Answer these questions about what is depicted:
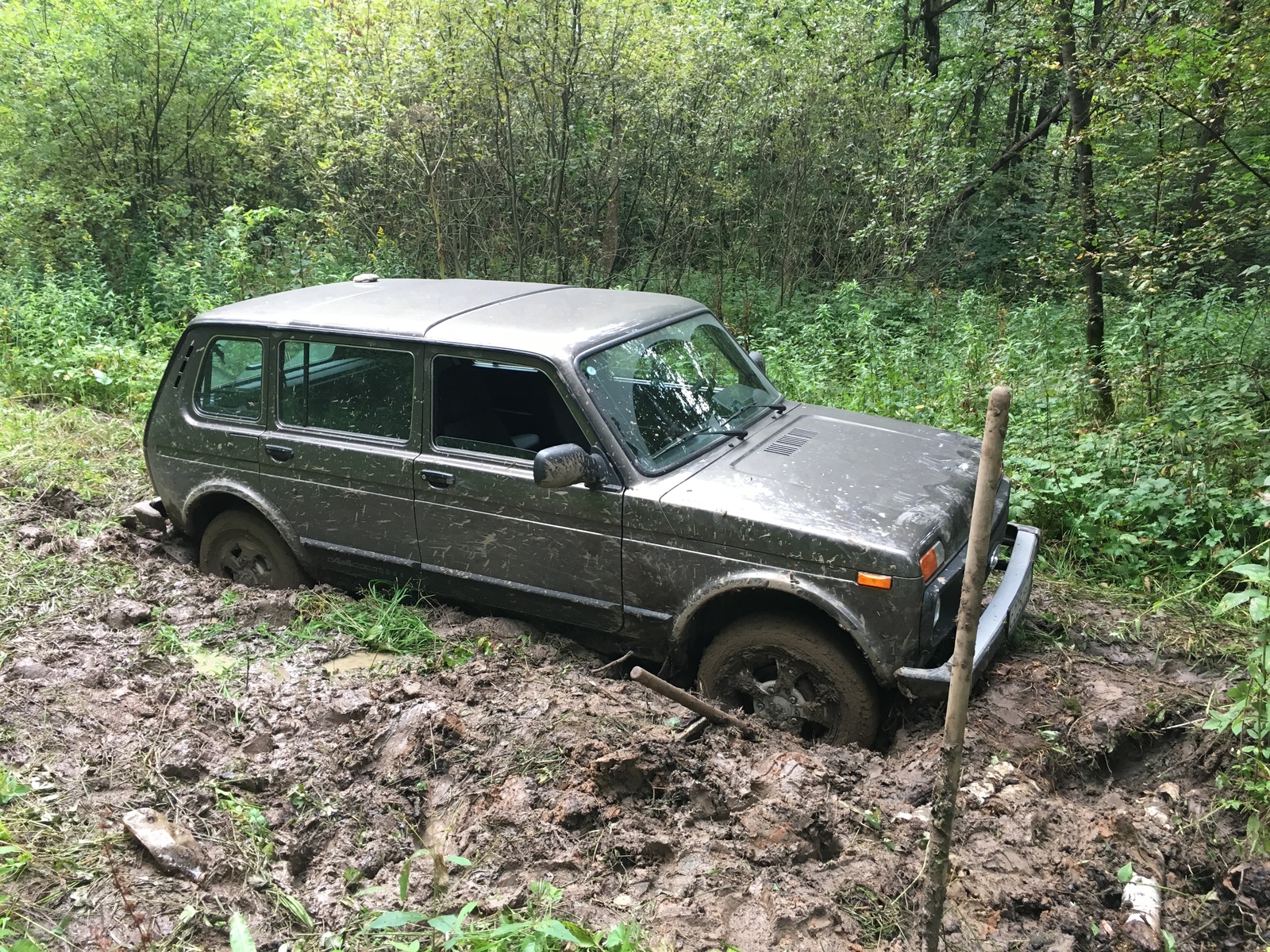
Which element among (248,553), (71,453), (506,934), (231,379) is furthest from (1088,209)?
(71,453)

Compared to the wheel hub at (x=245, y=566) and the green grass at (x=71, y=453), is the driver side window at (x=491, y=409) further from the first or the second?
the green grass at (x=71, y=453)

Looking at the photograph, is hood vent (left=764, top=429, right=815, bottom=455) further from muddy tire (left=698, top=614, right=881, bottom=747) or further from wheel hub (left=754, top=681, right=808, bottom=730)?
wheel hub (left=754, top=681, right=808, bottom=730)

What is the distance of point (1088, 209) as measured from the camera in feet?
21.7

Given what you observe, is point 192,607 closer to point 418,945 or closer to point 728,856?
point 418,945

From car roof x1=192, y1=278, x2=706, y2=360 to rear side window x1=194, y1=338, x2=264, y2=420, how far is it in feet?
0.46

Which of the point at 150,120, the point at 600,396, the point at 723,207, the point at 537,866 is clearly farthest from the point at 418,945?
the point at 150,120

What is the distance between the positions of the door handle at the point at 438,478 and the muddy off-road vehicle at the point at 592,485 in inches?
0.7

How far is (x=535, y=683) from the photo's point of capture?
390 cm

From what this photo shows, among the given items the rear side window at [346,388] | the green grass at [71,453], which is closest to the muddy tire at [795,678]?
the rear side window at [346,388]

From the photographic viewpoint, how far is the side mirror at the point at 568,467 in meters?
3.54

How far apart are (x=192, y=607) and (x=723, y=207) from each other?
9127mm

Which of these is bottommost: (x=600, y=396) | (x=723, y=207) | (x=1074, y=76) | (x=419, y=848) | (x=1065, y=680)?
(x=419, y=848)

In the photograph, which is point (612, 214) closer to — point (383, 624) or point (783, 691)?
point (383, 624)

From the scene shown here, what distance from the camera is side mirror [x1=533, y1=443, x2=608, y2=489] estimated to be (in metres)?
3.54
